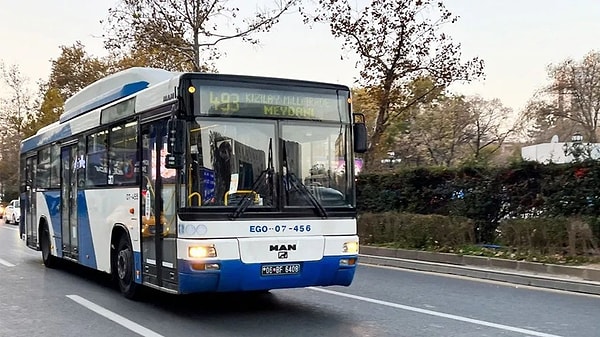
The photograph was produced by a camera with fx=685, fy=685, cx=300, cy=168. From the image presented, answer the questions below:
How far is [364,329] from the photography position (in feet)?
27.1

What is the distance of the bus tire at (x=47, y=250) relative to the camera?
15.2 m

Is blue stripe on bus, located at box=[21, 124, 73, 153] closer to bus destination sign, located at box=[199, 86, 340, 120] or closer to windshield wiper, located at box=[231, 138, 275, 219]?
bus destination sign, located at box=[199, 86, 340, 120]

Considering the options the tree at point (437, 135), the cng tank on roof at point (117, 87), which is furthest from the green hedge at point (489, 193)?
the tree at point (437, 135)

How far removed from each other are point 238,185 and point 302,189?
87cm

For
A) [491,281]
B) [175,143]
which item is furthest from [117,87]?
[491,281]

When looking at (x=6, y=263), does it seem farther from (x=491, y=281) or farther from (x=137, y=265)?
(x=491, y=281)

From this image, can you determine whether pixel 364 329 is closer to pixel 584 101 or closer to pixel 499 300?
pixel 499 300

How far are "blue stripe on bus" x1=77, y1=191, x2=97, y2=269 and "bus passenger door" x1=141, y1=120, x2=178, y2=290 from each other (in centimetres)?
284

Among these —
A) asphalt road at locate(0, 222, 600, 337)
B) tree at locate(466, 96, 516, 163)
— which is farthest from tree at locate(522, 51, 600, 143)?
asphalt road at locate(0, 222, 600, 337)

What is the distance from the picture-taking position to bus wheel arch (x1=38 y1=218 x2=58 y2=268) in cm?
1520

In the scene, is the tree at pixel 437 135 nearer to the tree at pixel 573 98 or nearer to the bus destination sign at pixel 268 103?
the tree at pixel 573 98

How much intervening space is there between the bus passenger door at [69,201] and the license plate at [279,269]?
19.4ft

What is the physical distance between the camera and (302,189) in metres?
8.87

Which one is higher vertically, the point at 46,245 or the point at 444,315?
the point at 46,245
